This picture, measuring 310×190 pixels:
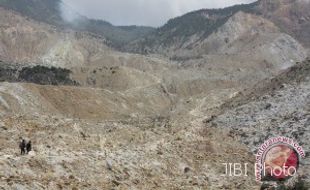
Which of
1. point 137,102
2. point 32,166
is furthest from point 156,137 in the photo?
point 137,102

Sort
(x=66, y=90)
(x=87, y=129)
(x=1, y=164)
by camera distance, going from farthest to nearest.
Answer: (x=66, y=90)
(x=87, y=129)
(x=1, y=164)

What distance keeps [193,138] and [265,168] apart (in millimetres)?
6565

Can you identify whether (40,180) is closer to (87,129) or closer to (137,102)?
(87,129)

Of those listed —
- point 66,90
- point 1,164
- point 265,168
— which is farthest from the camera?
point 66,90

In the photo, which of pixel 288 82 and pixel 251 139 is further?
pixel 288 82

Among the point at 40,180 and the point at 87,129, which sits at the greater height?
the point at 87,129

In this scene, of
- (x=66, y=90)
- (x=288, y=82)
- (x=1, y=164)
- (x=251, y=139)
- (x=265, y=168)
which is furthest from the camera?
(x=66, y=90)

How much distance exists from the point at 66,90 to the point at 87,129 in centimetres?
8722

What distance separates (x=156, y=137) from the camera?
1737 inches

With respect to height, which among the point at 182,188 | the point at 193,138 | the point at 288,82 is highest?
the point at 288,82

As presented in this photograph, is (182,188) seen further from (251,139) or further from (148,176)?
(251,139)

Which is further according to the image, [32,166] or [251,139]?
[251,139]

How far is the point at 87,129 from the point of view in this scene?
45219 mm

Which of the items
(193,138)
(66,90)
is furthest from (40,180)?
(66,90)
